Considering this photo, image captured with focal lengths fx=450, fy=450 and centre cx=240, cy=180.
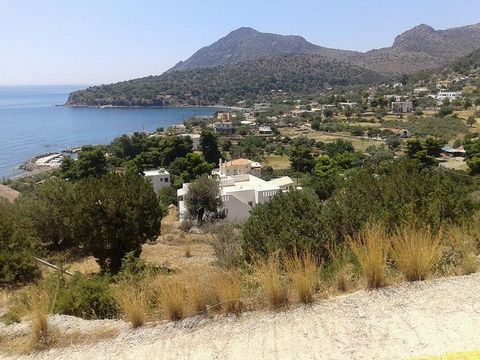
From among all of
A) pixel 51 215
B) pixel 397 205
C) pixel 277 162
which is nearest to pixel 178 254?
pixel 51 215

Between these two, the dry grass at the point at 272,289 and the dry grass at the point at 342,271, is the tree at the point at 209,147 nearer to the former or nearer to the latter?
the dry grass at the point at 342,271

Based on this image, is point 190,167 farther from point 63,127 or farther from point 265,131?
point 63,127

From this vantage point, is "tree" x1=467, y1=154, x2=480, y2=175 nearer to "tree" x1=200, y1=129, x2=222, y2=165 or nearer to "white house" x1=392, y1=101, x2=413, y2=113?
"tree" x1=200, y1=129, x2=222, y2=165

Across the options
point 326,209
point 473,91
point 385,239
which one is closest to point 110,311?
point 385,239

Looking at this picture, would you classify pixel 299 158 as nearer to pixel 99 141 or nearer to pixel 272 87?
pixel 99 141

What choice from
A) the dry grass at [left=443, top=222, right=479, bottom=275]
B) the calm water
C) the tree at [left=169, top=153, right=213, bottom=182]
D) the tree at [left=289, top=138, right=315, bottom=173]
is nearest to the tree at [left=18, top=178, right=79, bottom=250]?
the dry grass at [left=443, top=222, right=479, bottom=275]

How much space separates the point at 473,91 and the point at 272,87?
9279 centimetres

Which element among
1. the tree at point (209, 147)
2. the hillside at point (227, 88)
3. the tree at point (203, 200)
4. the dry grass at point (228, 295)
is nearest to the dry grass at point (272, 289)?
the dry grass at point (228, 295)

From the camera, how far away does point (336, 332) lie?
3.60 m

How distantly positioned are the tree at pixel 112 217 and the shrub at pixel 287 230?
3168 mm

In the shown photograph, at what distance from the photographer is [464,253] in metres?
4.75

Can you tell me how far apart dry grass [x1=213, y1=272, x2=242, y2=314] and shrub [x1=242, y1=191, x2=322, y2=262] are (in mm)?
1751

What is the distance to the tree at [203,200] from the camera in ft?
81.6

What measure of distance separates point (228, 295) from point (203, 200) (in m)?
20.9
